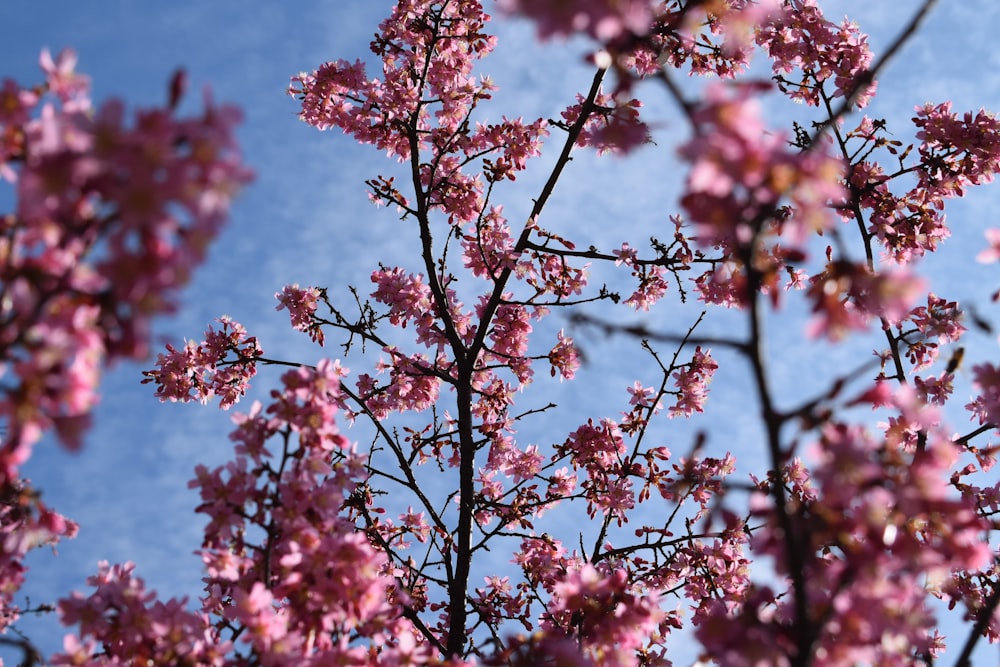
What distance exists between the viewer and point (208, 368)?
8.47 m

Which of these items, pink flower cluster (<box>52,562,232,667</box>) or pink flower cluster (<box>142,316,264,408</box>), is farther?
pink flower cluster (<box>142,316,264,408</box>)

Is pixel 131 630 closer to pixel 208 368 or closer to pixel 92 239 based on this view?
pixel 92 239

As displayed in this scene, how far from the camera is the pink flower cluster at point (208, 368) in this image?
8.46 m

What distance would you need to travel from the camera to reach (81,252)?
225 centimetres

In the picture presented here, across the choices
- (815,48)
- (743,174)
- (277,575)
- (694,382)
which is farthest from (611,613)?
(815,48)

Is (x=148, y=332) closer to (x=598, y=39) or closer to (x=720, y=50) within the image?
(x=598, y=39)

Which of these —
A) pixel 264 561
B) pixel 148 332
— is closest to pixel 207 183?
pixel 148 332

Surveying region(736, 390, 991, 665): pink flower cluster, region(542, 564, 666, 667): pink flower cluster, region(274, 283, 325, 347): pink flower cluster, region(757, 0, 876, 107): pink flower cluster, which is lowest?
region(736, 390, 991, 665): pink flower cluster

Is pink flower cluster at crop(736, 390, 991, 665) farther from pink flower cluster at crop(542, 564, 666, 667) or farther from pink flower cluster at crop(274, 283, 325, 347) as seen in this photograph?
pink flower cluster at crop(274, 283, 325, 347)

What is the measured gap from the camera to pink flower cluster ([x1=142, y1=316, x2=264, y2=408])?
8461 mm

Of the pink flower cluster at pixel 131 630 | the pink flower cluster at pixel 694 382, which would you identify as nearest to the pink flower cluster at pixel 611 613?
the pink flower cluster at pixel 131 630

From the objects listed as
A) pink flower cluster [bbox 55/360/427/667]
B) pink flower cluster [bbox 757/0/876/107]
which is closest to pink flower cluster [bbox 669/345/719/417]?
pink flower cluster [bbox 757/0/876/107]

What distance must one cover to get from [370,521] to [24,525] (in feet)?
13.4

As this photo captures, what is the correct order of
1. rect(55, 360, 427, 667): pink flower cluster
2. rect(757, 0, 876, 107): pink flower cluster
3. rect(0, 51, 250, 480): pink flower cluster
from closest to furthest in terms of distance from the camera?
rect(0, 51, 250, 480): pink flower cluster → rect(55, 360, 427, 667): pink flower cluster → rect(757, 0, 876, 107): pink flower cluster
